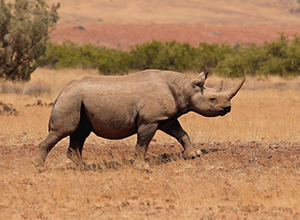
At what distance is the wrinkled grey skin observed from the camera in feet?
23.0

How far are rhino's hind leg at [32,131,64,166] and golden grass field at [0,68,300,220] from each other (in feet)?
0.44

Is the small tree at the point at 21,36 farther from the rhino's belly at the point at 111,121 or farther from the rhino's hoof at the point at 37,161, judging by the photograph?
the rhino's belly at the point at 111,121

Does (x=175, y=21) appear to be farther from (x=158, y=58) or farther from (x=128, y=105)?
(x=128, y=105)

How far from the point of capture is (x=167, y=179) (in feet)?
21.1

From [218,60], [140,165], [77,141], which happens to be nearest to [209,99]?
[140,165]

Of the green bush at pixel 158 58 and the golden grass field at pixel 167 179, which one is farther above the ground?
the golden grass field at pixel 167 179

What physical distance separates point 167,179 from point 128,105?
1.36m

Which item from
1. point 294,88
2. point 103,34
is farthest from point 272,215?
point 103,34

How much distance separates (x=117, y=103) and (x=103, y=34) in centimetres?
6915

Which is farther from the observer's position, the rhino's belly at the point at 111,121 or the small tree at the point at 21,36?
the small tree at the point at 21,36

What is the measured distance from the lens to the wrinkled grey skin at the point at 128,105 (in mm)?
7012

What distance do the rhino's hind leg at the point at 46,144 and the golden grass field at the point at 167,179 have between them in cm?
13

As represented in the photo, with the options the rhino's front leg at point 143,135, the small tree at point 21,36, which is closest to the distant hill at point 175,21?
the small tree at point 21,36

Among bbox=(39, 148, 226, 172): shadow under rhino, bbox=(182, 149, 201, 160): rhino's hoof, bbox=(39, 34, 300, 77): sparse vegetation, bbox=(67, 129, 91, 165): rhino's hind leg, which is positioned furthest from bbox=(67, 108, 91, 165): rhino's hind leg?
bbox=(39, 34, 300, 77): sparse vegetation
